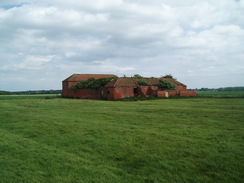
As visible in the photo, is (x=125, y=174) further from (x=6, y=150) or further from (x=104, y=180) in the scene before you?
(x=6, y=150)

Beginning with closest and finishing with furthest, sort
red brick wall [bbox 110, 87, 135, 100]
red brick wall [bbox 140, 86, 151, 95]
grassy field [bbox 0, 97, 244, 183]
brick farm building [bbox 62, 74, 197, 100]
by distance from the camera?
grassy field [bbox 0, 97, 244, 183]
red brick wall [bbox 110, 87, 135, 100]
brick farm building [bbox 62, 74, 197, 100]
red brick wall [bbox 140, 86, 151, 95]

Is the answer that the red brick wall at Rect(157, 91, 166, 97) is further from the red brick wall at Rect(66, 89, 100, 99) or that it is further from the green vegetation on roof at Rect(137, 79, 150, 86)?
the red brick wall at Rect(66, 89, 100, 99)

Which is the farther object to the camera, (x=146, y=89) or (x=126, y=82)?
(x=146, y=89)

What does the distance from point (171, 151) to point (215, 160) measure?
1291mm

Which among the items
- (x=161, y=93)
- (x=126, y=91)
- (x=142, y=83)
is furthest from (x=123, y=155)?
(x=142, y=83)

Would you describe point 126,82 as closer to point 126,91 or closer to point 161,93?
point 126,91

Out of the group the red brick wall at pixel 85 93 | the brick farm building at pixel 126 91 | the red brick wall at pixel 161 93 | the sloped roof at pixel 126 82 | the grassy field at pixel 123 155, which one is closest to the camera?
the grassy field at pixel 123 155

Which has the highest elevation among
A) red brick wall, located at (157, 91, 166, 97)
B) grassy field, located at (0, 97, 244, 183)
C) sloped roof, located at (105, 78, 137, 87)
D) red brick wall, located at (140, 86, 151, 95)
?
sloped roof, located at (105, 78, 137, 87)

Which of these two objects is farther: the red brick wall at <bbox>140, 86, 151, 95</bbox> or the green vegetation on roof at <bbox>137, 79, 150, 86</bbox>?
the green vegetation on roof at <bbox>137, 79, 150, 86</bbox>

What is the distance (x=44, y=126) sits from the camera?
1107 centimetres

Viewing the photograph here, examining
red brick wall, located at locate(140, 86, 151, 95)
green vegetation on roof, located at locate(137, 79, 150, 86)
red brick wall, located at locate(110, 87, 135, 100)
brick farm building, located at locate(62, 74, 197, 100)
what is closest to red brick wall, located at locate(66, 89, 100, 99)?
brick farm building, located at locate(62, 74, 197, 100)

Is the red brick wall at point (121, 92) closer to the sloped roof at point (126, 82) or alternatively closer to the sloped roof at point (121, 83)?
the sloped roof at point (121, 83)

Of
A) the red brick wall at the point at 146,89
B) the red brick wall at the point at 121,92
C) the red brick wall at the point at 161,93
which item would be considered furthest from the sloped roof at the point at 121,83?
the red brick wall at the point at 161,93

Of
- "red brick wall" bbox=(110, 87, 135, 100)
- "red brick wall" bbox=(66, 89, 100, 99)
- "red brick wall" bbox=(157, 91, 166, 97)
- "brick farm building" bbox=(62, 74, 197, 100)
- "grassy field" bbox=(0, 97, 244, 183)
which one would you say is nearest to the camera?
"grassy field" bbox=(0, 97, 244, 183)
